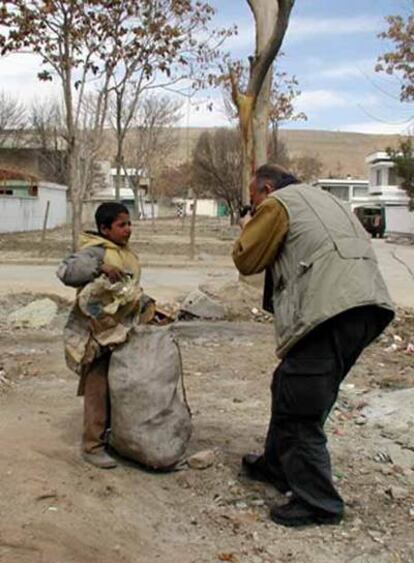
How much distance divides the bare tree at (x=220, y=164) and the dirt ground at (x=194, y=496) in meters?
47.7

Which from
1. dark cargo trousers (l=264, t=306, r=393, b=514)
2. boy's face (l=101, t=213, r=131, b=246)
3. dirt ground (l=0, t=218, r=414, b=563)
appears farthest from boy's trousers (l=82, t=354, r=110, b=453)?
dark cargo trousers (l=264, t=306, r=393, b=514)

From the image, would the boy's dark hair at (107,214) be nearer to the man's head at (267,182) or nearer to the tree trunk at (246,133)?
the man's head at (267,182)

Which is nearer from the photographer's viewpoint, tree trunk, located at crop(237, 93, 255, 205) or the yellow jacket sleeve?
the yellow jacket sleeve

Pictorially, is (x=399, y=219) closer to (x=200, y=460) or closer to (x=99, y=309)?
(x=200, y=460)

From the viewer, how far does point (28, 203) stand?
4100 cm

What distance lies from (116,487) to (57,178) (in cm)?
6428

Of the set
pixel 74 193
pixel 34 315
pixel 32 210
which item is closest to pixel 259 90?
pixel 34 315

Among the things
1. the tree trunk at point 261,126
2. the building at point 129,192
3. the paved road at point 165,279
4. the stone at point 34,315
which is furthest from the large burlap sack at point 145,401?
the building at point 129,192

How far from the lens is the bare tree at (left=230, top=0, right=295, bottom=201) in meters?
11.2

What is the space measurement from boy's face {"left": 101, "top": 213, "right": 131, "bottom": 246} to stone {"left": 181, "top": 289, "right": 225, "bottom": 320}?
5405 millimetres

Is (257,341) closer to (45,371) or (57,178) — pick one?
(45,371)

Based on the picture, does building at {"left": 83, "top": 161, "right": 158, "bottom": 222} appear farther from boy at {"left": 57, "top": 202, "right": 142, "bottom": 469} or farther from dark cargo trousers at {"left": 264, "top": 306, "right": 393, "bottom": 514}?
dark cargo trousers at {"left": 264, "top": 306, "right": 393, "bottom": 514}

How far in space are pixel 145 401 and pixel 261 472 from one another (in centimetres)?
71

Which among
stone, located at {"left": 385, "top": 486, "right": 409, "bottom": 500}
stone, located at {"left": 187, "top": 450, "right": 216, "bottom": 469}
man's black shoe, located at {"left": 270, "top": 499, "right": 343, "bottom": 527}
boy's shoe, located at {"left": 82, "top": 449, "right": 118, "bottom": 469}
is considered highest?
boy's shoe, located at {"left": 82, "top": 449, "right": 118, "bottom": 469}
